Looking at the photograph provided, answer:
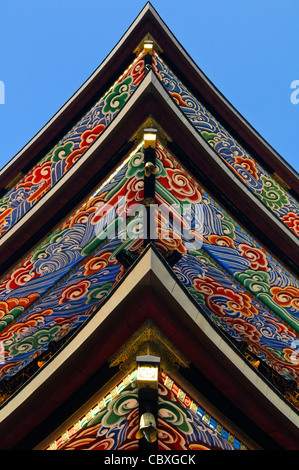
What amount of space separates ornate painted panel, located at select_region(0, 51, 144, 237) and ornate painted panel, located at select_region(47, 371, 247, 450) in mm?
4006

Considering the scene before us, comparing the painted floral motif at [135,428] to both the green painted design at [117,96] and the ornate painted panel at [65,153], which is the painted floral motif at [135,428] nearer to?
the ornate painted panel at [65,153]

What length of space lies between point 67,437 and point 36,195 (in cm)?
431

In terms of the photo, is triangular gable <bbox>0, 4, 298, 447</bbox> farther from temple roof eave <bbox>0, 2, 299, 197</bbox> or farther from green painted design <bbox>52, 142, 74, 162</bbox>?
temple roof eave <bbox>0, 2, 299, 197</bbox>

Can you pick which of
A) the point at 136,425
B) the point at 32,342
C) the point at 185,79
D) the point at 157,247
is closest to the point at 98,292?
the point at 157,247

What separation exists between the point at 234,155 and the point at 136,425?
5.11m

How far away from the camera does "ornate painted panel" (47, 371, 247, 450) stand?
10.0 ft

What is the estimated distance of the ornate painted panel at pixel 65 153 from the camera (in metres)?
7.01

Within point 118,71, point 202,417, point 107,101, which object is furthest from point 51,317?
point 118,71

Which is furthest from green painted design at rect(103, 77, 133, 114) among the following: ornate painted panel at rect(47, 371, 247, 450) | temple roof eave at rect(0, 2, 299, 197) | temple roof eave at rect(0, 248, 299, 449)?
ornate painted panel at rect(47, 371, 247, 450)

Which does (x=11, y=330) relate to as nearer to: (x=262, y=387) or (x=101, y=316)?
(x=101, y=316)

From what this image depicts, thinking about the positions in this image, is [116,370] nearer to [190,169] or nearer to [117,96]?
[190,169]

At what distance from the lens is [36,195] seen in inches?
280

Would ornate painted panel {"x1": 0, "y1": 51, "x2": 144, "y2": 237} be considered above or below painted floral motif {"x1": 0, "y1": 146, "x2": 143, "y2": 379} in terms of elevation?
above

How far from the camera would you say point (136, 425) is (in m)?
3.07
